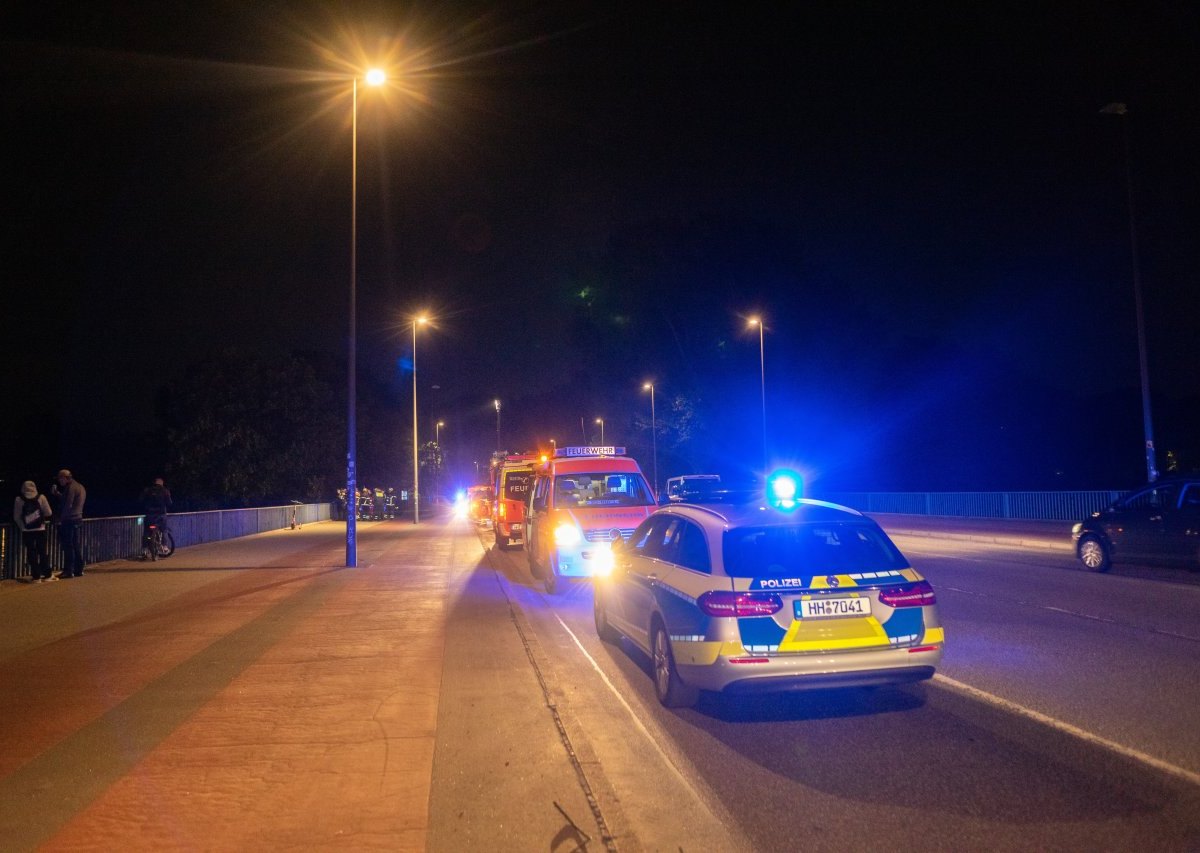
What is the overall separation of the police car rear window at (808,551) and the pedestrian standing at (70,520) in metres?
14.4

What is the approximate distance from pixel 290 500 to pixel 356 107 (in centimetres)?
3523

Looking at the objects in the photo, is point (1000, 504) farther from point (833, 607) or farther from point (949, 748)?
point (949, 748)

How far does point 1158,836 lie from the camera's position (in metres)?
4.60

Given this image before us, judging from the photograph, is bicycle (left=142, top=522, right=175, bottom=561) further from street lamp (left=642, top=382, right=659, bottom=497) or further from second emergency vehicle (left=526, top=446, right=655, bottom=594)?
street lamp (left=642, top=382, right=659, bottom=497)

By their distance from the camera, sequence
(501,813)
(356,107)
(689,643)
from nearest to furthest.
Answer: (501,813) < (689,643) < (356,107)

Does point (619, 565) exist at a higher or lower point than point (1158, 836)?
higher

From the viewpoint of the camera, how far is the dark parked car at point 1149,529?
15.0 m

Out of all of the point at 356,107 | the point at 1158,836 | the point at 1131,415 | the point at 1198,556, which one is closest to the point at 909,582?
the point at 1158,836

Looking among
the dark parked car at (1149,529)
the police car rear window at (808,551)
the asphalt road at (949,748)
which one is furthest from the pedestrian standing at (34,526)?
the dark parked car at (1149,529)

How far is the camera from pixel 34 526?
1694 cm

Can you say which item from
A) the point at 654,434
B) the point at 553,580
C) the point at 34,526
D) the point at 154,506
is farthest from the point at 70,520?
the point at 654,434

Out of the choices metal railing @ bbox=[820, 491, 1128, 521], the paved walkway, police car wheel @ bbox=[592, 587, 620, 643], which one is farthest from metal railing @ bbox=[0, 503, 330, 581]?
metal railing @ bbox=[820, 491, 1128, 521]

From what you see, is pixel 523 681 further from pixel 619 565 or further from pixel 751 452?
pixel 751 452

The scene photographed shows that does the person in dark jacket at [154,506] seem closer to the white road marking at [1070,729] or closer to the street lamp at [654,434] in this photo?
the white road marking at [1070,729]
